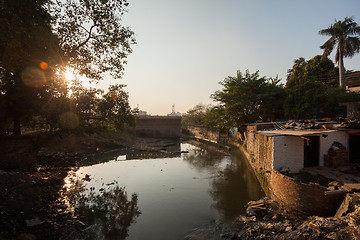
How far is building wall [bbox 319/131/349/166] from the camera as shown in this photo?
10.5 meters

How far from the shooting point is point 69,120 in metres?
13.3

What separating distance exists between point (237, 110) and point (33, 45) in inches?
767

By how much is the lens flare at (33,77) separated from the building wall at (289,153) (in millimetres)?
13612

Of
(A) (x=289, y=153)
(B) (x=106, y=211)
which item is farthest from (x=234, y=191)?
(B) (x=106, y=211)

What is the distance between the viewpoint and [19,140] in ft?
40.6

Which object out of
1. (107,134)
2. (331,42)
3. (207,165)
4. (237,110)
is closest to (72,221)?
(207,165)

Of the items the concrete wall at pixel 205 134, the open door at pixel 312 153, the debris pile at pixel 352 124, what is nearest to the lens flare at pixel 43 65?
the open door at pixel 312 153

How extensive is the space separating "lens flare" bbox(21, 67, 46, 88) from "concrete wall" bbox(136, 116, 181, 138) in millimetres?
25342

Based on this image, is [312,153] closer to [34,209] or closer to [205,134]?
[34,209]

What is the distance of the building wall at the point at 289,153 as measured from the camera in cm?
1005

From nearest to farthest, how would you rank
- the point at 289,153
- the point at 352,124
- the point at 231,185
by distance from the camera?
the point at 289,153
the point at 352,124
the point at 231,185

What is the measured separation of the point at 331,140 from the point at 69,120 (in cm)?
1693

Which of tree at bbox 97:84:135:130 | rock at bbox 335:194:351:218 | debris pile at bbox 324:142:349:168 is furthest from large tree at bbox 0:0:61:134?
debris pile at bbox 324:142:349:168

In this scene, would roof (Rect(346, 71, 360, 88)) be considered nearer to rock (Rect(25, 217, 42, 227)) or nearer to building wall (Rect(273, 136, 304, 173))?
building wall (Rect(273, 136, 304, 173))
